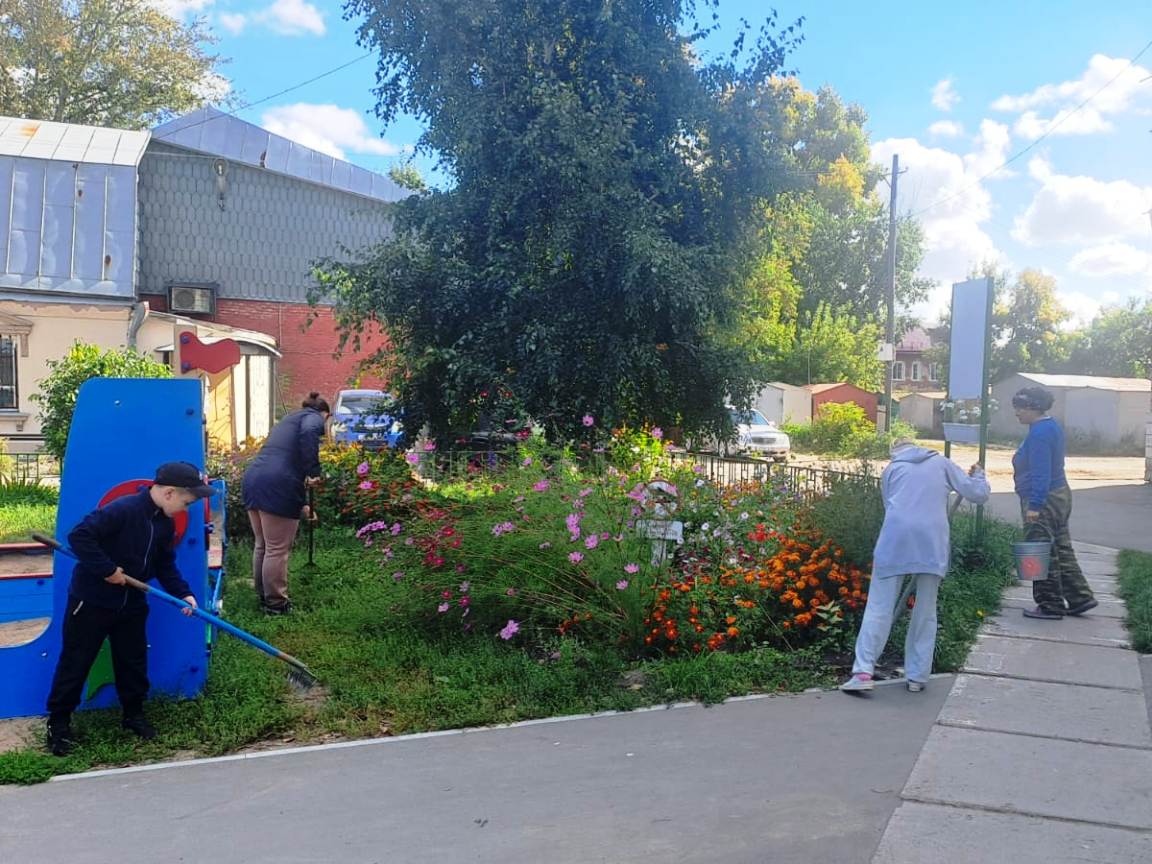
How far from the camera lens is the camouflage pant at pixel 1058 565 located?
7.47m

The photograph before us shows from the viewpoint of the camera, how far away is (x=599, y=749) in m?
4.87

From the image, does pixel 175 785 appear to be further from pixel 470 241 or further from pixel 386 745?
pixel 470 241

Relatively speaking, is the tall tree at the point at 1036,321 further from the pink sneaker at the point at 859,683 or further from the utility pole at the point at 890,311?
the pink sneaker at the point at 859,683

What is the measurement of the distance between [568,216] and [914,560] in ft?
18.0

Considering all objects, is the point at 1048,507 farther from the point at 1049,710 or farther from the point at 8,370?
the point at 8,370

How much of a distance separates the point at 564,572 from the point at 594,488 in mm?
741

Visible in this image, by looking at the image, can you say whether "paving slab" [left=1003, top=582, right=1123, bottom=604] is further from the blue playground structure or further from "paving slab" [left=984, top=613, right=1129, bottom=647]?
the blue playground structure

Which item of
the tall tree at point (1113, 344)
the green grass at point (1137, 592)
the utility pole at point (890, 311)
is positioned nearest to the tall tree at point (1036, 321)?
A: the tall tree at point (1113, 344)

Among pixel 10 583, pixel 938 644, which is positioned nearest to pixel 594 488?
pixel 938 644

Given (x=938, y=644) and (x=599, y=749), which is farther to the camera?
(x=938, y=644)

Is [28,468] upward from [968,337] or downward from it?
downward

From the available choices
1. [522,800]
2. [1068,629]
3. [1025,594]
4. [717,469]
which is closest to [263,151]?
[717,469]

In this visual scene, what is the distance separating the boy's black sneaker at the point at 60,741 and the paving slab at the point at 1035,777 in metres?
3.97

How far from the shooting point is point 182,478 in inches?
196
